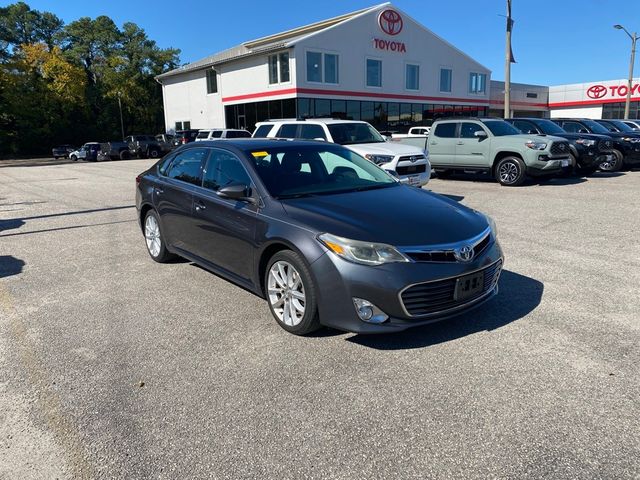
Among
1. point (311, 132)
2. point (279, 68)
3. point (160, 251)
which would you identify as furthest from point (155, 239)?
point (279, 68)

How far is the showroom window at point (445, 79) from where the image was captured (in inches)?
1548

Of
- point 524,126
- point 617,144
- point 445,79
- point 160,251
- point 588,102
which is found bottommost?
point 160,251

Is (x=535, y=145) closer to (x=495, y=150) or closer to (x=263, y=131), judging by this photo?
(x=495, y=150)

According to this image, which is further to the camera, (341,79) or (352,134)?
(341,79)

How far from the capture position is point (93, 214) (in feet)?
34.8

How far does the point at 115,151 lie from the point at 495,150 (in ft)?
99.8

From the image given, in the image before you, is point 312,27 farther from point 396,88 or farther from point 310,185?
point 310,185

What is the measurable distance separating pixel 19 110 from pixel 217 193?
178ft

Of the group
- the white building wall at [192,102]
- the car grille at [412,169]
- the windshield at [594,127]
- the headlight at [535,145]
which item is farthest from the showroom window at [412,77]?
the car grille at [412,169]

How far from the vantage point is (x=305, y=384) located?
3402mm

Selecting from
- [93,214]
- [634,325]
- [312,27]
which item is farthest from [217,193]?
[312,27]

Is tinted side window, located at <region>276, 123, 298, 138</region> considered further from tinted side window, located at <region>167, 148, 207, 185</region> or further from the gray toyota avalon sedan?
the gray toyota avalon sedan

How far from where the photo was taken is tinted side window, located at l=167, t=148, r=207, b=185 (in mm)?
5488

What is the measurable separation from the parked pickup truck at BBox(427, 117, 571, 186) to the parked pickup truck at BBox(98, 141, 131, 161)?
2816 cm
